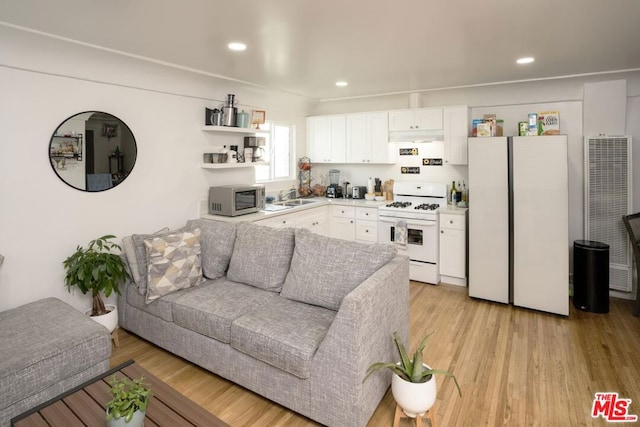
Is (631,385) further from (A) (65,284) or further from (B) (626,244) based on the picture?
(A) (65,284)

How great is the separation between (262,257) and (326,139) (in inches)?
122

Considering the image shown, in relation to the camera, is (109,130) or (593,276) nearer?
(109,130)

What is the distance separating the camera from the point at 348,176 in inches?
229

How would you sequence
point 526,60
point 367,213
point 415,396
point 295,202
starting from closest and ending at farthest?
point 415,396 → point 526,60 → point 367,213 → point 295,202

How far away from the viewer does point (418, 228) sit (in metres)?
4.55

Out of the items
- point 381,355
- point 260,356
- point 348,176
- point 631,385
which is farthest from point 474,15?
point 348,176

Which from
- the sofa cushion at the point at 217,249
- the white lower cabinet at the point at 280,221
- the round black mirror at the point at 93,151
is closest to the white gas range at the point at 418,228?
the white lower cabinet at the point at 280,221

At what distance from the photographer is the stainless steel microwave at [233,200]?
3.93 m

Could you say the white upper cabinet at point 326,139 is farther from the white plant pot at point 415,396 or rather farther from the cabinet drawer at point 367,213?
the white plant pot at point 415,396

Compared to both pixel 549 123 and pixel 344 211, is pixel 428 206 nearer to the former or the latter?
pixel 344 211

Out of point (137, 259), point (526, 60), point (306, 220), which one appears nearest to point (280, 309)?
point (137, 259)

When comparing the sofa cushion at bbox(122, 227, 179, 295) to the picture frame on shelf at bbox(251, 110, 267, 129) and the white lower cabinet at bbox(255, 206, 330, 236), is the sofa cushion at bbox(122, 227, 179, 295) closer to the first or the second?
the white lower cabinet at bbox(255, 206, 330, 236)

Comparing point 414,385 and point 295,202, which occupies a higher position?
point 295,202

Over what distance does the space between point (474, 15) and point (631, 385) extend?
8.82 feet
